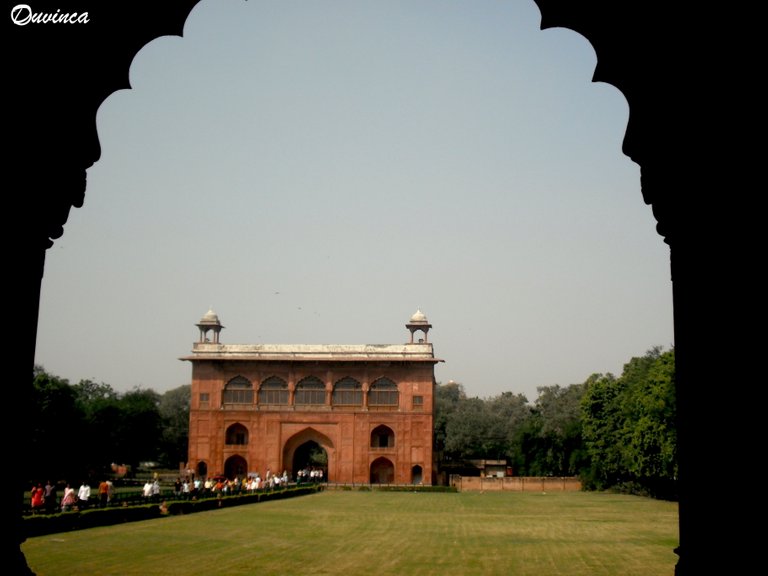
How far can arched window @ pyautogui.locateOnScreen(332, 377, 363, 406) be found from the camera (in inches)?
1998

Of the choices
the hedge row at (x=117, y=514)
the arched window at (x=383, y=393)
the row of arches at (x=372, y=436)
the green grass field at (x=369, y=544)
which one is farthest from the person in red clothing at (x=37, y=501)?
the arched window at (x=383, y=393)

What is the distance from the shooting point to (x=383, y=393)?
166 ft

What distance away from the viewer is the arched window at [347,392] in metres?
50.8

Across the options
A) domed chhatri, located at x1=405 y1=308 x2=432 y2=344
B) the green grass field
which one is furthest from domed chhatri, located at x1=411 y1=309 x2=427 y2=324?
the green grass field

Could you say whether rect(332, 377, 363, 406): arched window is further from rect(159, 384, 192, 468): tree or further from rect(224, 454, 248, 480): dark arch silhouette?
rect(159, 384, 192, 468): tree

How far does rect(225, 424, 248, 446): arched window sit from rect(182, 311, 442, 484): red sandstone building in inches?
2.2

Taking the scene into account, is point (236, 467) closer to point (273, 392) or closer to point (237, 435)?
point (237, 435)

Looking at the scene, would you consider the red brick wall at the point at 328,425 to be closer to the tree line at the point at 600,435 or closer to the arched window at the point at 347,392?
the arched window at the point at 347,392

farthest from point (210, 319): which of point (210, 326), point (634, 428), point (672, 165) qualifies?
point (672, 165)

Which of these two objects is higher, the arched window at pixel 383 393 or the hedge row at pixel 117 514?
the arched window at pixel 383 393

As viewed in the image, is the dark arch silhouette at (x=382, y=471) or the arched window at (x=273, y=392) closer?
the dark arch silhouette at (x=382, y=471)

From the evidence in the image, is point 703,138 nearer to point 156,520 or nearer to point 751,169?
point 751,169

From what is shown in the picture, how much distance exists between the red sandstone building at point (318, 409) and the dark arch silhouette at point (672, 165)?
145ft

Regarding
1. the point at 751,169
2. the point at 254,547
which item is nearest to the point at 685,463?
the point at 751,169
